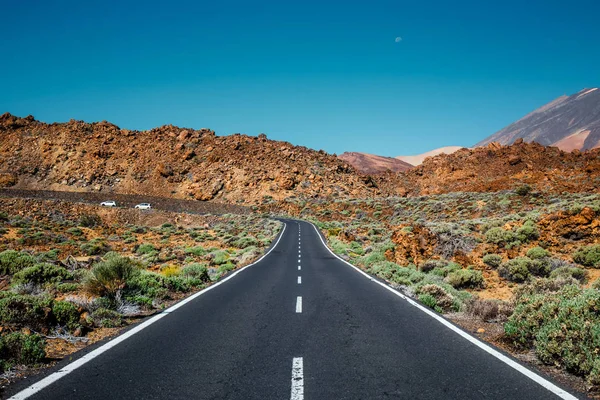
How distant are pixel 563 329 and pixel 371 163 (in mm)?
177686

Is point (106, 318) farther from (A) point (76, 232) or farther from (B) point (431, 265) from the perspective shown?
(A) point (76, 232)

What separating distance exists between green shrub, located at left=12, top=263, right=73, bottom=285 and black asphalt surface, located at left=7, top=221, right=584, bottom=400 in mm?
6049

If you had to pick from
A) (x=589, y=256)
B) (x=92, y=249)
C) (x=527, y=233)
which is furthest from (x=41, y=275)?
(x=527, y=233)

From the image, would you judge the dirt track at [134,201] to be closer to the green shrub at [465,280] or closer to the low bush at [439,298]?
the green shrub at [465,280]

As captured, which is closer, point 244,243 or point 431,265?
point 431,265

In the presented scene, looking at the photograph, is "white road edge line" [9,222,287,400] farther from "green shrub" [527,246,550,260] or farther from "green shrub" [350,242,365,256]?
"green shrub" [350,242,365,256]

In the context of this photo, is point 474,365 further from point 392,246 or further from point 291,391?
point 392,246

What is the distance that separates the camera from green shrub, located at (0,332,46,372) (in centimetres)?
457

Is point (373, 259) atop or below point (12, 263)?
below

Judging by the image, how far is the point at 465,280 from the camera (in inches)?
522

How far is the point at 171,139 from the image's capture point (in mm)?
95000

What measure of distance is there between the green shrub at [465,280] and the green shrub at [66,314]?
39.8 ft

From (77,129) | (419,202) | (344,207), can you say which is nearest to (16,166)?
(77,129)

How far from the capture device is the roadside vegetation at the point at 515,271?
4.97 meters
